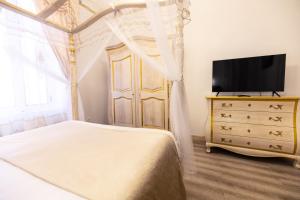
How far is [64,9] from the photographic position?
1.89 m

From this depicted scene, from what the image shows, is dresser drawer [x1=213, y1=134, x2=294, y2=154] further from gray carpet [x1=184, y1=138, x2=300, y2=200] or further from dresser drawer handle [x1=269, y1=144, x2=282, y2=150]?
gray carpet [x1=184, y1=138, x2=300, y2=200]

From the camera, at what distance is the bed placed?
0.65 m

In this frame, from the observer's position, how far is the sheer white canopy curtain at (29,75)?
5.22ft

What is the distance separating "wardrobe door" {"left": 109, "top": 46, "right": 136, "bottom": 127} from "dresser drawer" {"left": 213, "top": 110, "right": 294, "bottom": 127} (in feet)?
5.07

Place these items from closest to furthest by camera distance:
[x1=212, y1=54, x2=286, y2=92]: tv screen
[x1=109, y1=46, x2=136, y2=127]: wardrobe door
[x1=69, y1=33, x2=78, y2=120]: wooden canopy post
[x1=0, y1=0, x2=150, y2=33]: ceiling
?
1. [x1=0, y1=0, x2=150, y2=33]: ceiling
2. [x1=69, y1=33, x2=78, y2=120]: wooden canopy post
3. [x1=212, y1=54, x2=286, y2=92]: tv screen
4. [x1=109, y1=46, x2=136, y2=127]: wardrobe door

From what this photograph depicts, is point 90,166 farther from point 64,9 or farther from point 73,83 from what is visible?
point 64,9

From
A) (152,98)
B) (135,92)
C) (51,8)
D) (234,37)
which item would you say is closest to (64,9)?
(51,8)

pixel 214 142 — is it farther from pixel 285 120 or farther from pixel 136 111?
pixel 136 111

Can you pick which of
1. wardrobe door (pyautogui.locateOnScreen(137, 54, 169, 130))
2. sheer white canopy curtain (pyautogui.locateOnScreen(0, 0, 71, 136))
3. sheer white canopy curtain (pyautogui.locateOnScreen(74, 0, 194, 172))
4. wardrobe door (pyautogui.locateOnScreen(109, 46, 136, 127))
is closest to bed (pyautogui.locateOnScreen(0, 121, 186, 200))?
sheer white canopy curtain (pyautogui.locateOnScreen(74, 0, 194, 172))

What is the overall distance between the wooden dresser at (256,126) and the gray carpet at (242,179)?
16 centimetres

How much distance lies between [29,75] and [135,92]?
163 cm

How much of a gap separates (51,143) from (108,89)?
91.8 inches

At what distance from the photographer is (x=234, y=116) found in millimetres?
2338

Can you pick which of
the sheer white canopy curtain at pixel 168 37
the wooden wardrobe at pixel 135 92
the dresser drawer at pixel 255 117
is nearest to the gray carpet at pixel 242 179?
the sheer white canopy curtain at pixel 168 37
